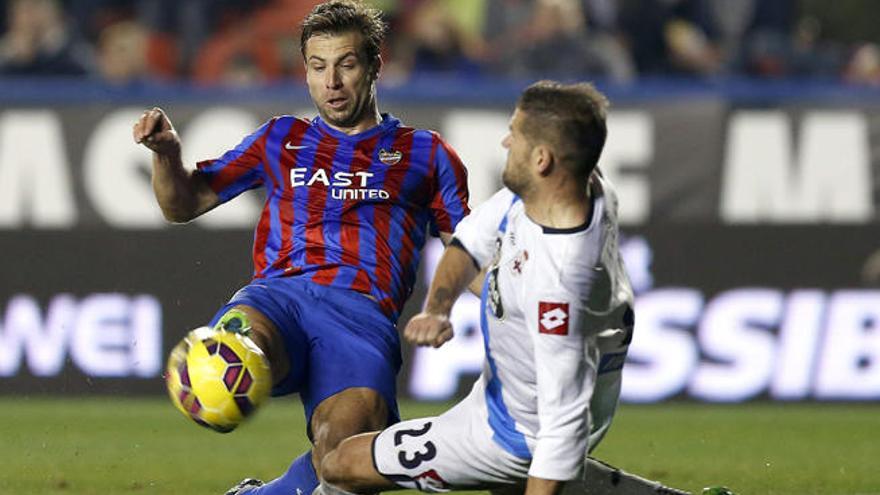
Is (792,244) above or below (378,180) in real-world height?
below

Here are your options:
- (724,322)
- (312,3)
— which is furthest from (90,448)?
(312,3)

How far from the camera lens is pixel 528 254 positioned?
598 cm

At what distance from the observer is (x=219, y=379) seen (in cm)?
661

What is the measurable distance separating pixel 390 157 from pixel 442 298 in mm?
1577

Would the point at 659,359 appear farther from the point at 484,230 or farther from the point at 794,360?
the point at 484,230

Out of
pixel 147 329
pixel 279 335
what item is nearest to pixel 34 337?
pixel 147 329

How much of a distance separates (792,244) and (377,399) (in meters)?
6.53

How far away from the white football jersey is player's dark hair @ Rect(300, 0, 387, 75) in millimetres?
1374

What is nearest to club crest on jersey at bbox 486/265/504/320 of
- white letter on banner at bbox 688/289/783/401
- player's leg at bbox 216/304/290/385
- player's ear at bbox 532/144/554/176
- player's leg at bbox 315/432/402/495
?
player's ear at bbox 532/144/554/176

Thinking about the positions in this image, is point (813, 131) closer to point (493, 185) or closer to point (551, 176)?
point (493, 185)

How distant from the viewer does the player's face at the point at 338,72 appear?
24.1 feet

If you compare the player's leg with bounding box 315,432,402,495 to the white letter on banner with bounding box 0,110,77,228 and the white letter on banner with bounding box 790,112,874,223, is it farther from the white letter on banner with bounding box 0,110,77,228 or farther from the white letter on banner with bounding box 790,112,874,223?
the white letter on banner with bounding box 790,112,874,223

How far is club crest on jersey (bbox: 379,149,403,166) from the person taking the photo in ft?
24.6

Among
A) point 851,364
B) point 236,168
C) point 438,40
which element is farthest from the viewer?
point 438,40
